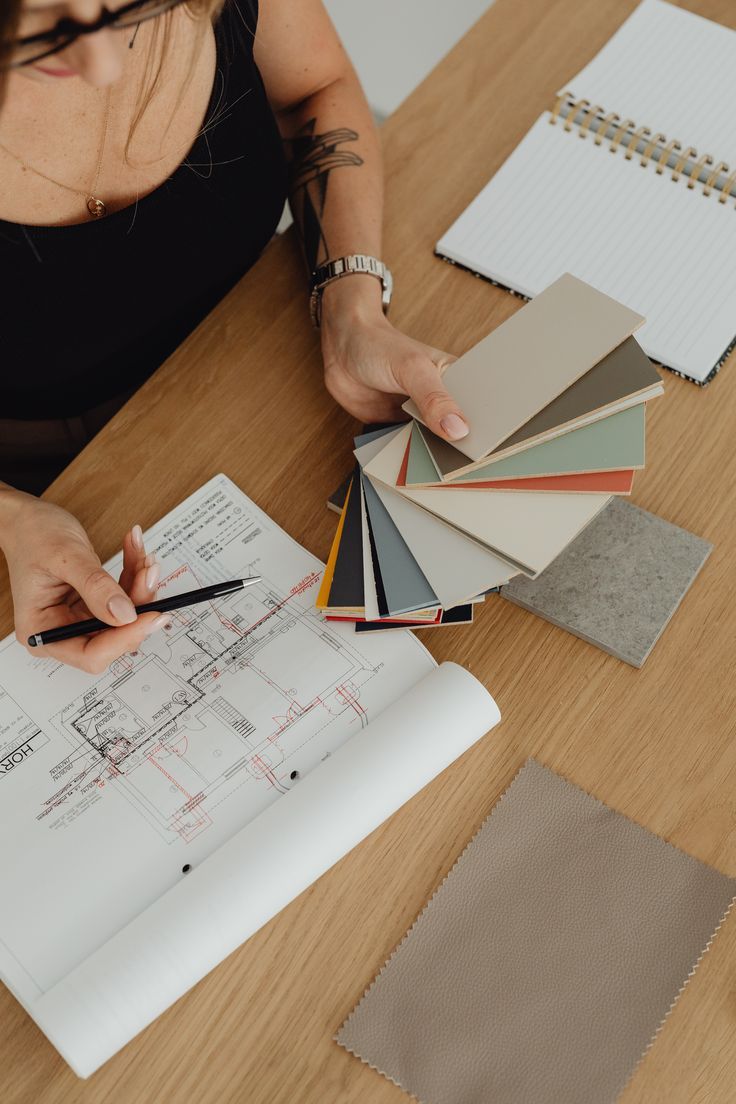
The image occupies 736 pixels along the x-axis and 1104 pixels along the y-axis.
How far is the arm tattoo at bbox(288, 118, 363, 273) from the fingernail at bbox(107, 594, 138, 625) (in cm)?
48

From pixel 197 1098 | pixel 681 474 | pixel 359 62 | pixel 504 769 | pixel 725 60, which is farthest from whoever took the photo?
pixel 359 62

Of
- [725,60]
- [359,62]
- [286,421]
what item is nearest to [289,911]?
[286,421]

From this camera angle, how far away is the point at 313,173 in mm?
1117

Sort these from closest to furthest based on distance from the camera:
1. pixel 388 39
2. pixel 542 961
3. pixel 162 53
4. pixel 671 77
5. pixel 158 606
Result: pixel 542 961, pixel 158 606, pixel 162 53, pixel 671 77, pixel 388 39

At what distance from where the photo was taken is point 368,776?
733mm

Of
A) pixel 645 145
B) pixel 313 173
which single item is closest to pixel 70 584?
pixel 313 173

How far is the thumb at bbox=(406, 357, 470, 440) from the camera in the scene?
800mm

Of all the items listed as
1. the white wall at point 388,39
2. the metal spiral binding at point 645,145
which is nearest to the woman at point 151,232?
the metal spiral binding at point 645,145

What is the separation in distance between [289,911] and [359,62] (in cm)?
236

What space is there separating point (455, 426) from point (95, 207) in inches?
18.0

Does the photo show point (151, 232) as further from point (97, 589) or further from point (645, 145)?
point (645, 145)

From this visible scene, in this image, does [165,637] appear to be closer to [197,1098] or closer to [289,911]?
[289,911]

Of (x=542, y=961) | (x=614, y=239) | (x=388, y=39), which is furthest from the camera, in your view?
(x=388, y=39)

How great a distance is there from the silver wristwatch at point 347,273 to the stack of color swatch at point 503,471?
21cm
